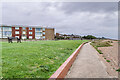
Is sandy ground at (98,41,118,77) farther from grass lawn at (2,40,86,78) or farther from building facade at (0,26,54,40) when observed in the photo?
building facade at (0,26,54,40)

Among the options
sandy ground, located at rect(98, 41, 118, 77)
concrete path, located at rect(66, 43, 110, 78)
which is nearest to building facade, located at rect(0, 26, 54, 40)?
sandy ground, located at rect(98, 41, 118, 77)

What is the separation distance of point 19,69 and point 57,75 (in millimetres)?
1572

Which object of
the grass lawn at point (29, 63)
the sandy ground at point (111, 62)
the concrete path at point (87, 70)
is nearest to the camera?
the grass lawn at point (29, 63)

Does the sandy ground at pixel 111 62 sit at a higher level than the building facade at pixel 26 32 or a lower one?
lower

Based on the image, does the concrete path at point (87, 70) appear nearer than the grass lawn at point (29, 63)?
No

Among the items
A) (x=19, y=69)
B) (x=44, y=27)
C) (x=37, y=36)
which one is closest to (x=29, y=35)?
(x=37, y=36)

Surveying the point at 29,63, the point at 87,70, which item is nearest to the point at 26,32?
the point at 29,63

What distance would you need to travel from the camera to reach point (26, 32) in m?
60.1

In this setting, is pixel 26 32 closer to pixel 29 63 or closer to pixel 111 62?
pixel 111 62

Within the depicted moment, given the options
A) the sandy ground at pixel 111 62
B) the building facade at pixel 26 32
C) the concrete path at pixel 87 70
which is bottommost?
the sandy ground at pixel 111 62

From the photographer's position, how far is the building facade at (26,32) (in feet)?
184

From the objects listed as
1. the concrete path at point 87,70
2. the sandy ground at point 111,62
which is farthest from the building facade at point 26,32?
the concrete path at point 87,70

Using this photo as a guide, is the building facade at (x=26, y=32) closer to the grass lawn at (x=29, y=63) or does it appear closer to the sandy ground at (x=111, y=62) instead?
the sandy ground at (x=111, y=62)

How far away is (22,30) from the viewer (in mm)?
58844
